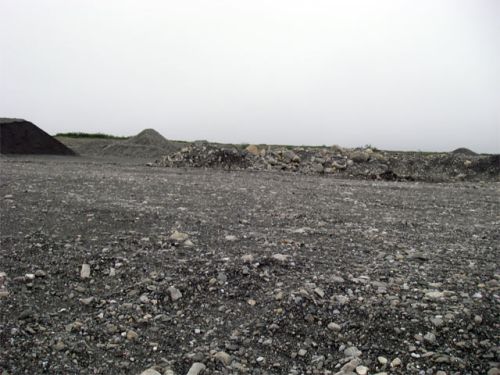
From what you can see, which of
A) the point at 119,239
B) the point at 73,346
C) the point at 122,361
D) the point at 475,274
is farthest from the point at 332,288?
the point at 119,239

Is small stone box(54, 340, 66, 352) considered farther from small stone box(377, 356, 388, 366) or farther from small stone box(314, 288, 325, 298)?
small stone box(377, 356, 388, 366)

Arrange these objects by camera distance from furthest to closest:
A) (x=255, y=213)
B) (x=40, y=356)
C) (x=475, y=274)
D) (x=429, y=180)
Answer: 1. (x=429, y=180)
2. (x=255, y=213)
3. (x=475, y=274)
4. (x=40, y=356)

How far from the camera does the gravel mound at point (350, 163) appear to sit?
46.6 feet

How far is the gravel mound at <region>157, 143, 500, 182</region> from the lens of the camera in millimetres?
14195

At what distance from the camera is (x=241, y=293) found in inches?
129

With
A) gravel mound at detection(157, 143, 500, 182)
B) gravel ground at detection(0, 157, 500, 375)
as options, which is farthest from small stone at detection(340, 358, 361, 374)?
gravel mound at detection(157, 143, 500, 182)

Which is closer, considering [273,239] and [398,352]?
[398,352]

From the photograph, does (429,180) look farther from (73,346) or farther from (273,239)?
(73,346)

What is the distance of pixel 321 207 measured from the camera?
6.87 metres

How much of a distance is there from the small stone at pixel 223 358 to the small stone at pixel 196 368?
4.2 inches

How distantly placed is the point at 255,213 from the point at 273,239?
151 cm

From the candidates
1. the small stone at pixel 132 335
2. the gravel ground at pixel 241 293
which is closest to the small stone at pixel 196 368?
the gravel ground at pixel 241 293

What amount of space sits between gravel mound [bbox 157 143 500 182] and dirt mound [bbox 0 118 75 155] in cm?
883

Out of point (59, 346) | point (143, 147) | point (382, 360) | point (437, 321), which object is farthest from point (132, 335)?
point (143, 147)
